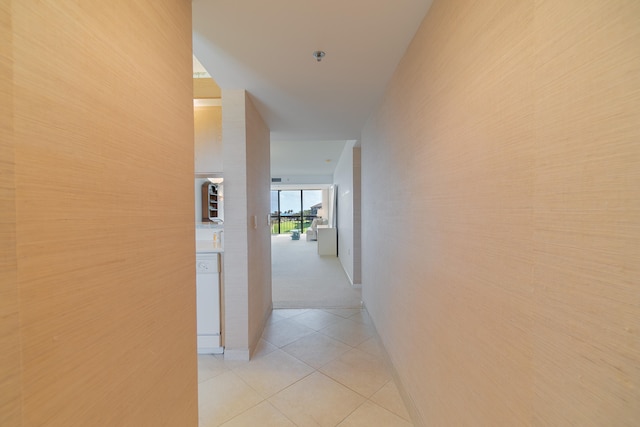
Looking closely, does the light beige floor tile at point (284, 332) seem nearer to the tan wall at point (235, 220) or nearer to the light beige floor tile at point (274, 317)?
the light beige floor tile at point (274, 317)

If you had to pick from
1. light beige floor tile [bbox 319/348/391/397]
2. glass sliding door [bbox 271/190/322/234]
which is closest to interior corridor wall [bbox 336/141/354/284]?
light beige floor tile [bbox 319/348/391/397]

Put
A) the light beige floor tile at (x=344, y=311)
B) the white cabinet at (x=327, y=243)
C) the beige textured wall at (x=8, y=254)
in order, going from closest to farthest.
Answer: the beige textured wall at (x=8, y=254), the light beige floor tile at (x=344, y=311), the white cabinet at (x=327, y=243)

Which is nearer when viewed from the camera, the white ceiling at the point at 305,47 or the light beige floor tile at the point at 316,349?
the white ceiling at the point at 305,47

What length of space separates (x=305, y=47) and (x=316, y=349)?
2.54m

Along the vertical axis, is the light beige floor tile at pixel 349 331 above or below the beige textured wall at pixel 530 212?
below

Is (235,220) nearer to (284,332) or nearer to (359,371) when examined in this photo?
(284,332)

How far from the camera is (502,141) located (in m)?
0.84

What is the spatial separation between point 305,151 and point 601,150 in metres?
5.35

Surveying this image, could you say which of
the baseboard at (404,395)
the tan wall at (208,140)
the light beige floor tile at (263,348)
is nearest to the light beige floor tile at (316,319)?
the light beige floor tile at (263,348)

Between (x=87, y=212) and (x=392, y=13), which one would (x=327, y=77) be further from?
(x=87, y=212)

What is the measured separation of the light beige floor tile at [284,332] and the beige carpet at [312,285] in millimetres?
586

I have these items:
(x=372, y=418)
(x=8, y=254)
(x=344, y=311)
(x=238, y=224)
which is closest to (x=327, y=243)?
(x=344, y=311)

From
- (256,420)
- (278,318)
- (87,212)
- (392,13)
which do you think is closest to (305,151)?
(278,318)

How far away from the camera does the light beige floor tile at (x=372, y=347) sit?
242 centimetres
